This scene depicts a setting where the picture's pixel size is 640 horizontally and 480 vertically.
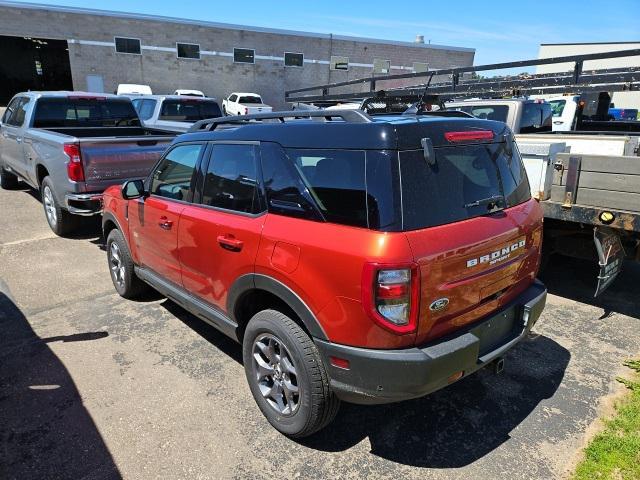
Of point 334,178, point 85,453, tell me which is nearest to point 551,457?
point 334,178

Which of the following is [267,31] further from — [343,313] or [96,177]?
[343,313]

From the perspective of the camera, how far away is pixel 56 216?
22.1 feet

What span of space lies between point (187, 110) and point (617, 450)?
10771 mm

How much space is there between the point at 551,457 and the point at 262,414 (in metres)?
1.82

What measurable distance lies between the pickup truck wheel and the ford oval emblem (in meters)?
5.98

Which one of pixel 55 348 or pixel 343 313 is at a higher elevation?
pixel 343 313

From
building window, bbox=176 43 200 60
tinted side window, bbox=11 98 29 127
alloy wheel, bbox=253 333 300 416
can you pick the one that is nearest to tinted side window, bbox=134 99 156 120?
tinted side window, bbox=11 98 29 127

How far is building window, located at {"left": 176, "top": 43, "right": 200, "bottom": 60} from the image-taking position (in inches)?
1157

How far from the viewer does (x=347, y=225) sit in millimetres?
2379

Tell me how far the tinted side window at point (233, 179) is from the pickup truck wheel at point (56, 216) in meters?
4.26

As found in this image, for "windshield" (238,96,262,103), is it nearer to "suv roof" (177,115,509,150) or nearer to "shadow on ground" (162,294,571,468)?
"shadow on ground" (162,294,571,468)

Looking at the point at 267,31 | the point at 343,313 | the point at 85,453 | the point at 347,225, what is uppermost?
the point at 267,31

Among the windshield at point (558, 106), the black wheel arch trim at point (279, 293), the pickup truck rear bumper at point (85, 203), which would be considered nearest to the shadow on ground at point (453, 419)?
the black wheel arch trim at point (279, 293)

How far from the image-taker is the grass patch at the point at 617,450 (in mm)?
2600
